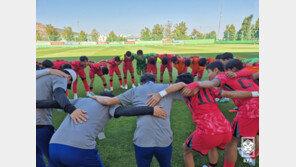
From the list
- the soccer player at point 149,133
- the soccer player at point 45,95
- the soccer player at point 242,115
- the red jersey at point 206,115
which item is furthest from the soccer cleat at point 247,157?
the soccer player at point 45,95

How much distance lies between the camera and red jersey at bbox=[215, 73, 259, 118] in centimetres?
261

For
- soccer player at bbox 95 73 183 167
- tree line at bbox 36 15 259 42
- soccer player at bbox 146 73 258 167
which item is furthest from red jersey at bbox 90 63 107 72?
tree line at bbox 36 15 259 42

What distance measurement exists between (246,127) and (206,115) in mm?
891

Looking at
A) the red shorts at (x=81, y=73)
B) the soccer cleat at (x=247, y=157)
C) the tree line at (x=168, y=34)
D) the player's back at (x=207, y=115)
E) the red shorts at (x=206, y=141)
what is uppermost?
the tree line at (x=168, y=34)

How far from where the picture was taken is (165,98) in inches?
91.2

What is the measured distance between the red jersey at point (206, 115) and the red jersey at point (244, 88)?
0.51 m

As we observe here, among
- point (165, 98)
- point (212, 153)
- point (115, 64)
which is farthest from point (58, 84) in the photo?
point (115, 64)

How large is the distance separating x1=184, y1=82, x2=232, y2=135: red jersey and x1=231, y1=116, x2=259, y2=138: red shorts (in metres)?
0.49

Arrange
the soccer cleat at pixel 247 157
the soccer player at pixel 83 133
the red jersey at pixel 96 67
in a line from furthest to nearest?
the red jersey at pixel 96 67, the soccer cleat at pixel 247 157, the soccer player at pixel 83 133

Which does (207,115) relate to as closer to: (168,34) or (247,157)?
(247,157)

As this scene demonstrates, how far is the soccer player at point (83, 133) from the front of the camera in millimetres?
1913

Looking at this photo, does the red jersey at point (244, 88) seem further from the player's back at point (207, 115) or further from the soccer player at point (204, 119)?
the player's back at point (207, 115)

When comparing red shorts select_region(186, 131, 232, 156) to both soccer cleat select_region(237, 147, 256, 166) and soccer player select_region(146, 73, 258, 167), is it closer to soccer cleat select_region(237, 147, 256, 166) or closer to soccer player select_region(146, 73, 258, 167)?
soccer player select_region(146, 73, 258, 167)

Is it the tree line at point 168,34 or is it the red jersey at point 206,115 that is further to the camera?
the tree line at point 168,34
